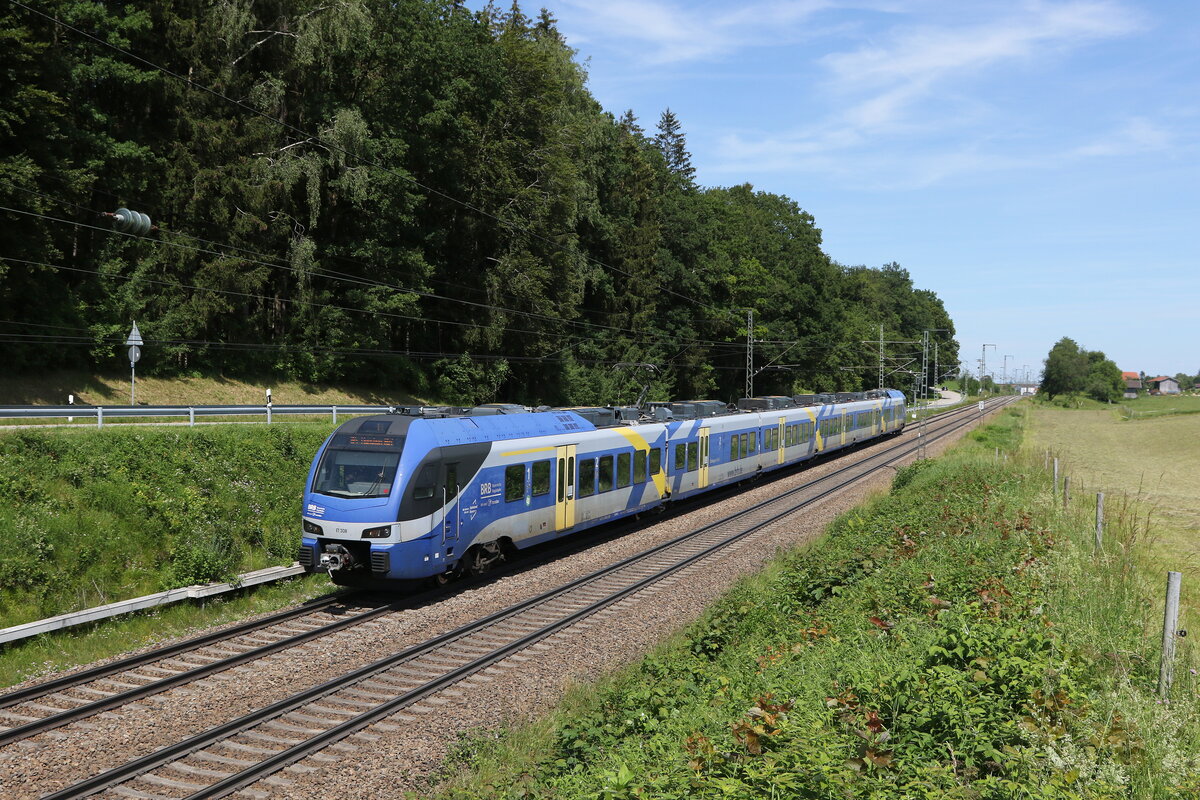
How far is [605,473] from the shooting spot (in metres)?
20.3

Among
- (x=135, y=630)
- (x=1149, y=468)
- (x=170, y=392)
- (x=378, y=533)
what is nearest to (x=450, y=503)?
(x=378, y=533)

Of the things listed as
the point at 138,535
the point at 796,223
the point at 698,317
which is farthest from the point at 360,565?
the point at 796,223

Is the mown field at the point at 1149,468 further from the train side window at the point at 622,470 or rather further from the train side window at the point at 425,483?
the train side window at the point at 425,483

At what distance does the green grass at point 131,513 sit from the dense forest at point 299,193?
38.0 ft

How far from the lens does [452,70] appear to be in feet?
138

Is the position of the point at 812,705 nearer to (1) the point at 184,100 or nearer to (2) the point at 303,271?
(2) the point at 303,271

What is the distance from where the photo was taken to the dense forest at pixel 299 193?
99.8ft

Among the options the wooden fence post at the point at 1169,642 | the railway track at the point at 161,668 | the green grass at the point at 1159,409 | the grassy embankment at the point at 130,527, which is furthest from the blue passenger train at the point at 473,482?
the green grass at the point at 1159,409

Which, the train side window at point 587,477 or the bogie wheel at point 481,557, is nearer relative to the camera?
the bogie wheel at point 481,557

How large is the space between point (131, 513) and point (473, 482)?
21.0 feet

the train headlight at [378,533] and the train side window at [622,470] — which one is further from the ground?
the train side window at [622,470]

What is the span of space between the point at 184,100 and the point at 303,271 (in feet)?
28.4

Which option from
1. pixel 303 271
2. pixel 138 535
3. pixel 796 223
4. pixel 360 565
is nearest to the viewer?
pixel 360 565

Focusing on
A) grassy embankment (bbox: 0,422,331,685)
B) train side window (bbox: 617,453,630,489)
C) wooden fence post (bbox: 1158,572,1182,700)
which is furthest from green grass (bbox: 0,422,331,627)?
wooden fence post (bbox: 1158,572,1182,700)
